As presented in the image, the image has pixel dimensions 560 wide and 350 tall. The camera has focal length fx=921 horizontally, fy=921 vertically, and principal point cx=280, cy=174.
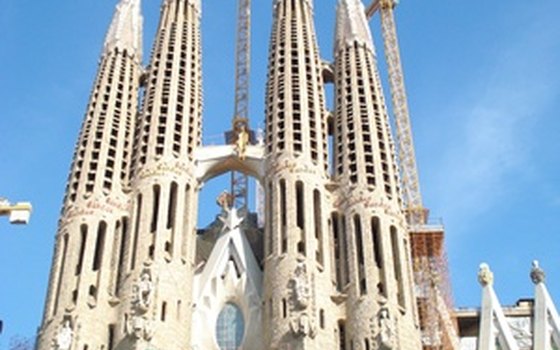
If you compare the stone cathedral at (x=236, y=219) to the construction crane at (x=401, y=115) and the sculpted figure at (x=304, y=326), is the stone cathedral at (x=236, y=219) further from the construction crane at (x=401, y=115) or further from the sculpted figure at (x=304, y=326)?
the construction crane at (x=401, y=115)

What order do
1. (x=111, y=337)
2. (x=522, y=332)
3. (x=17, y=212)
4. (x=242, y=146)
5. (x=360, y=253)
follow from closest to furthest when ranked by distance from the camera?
(x=17, y=212) → (x=111, y=337) → (x=360, y=253) → (x=242, y=146) → (x=522, y=332)

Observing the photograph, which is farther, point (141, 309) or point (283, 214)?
point (283, 214)

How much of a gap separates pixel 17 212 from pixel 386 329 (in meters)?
14.8

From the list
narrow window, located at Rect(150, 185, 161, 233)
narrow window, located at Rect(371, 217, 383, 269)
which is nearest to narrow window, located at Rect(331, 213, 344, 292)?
narrow window, located at Rect(371, 217, 383, 269)

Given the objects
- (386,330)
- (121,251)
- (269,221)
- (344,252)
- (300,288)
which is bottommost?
(386,330)

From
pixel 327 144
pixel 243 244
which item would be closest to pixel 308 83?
pixel 327 144

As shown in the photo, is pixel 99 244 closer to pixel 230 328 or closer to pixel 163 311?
pixel 163 311

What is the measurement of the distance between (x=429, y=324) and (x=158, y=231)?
1535cm

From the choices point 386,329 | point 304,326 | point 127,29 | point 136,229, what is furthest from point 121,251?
point 127,29

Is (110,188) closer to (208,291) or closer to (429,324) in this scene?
(208,291)

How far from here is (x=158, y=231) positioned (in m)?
40.5

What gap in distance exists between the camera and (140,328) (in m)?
36.8

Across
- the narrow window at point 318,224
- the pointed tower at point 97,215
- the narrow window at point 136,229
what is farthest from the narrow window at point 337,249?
the pointed tower at point 97,215

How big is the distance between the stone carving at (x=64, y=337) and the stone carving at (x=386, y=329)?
12353 mm
